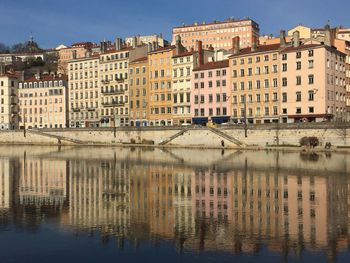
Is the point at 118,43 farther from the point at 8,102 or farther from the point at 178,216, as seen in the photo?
the point at 178,216

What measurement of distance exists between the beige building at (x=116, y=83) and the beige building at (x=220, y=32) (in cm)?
5887

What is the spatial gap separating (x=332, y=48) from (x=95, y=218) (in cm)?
6659

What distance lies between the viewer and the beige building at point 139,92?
105312 millimetres

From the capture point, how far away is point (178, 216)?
24375 millimetres

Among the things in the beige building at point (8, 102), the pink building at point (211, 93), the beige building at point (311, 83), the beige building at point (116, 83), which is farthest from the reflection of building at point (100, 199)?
the beige building at point (8, 102)

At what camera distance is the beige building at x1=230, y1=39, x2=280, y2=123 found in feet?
281

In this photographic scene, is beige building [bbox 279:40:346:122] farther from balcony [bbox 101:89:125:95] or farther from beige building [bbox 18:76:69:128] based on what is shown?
beige building [bbox 18:76:69:128]

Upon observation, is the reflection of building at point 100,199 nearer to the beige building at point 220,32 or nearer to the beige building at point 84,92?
the beige building at point 84,92

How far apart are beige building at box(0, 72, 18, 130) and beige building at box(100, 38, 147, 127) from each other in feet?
89.3

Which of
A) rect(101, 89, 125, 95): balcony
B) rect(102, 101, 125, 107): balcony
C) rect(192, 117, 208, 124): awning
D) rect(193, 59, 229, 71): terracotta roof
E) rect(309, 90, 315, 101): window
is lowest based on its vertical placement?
rect(192, 117, 208, 124): awning

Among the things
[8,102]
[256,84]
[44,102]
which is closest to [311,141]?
[256,84]

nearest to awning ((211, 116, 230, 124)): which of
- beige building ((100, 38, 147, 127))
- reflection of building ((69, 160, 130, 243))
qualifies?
beige building ((100, 38, 147, 127))

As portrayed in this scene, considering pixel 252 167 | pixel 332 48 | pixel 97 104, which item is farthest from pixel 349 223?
pixel 97 104

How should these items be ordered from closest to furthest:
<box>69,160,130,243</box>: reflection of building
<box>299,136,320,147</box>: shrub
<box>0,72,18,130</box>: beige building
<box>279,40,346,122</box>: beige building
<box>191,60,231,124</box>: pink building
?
<box>69,160,130,243</box>: reflection of building, <box>299,136,320,147</box>: shrub, <box>279,40,346,122</box>: beige building, <box>191,60,231,124</box>: pink building, <box>0,72,18,130</box>: beige building
